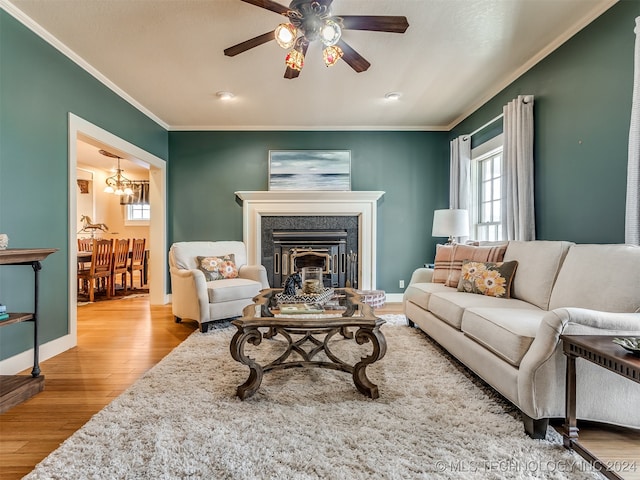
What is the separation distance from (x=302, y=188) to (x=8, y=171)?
3.22 m

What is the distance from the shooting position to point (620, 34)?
2.20m

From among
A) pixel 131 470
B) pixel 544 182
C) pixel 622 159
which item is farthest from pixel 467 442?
pixel 544 182

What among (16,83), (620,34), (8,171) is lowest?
(8,171)

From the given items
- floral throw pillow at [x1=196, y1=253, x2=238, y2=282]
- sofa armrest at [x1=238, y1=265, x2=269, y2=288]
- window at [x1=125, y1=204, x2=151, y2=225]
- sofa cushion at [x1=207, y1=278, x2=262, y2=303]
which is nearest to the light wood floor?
sofa cushion at [x1=207, y1=278, x2=262, y2=303]

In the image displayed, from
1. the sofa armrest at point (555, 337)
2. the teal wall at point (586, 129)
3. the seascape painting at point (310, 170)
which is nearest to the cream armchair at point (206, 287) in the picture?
the seascape painting at point (310, 170)

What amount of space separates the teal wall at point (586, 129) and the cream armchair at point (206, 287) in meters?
2.95

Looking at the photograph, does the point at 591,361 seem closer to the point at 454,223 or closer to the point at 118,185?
the point at 454,223

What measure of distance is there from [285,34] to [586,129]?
2.31 m

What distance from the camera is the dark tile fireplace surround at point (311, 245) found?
193 inches

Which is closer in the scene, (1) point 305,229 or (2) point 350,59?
(2) point 350,59

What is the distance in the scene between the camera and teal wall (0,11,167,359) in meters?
2.35

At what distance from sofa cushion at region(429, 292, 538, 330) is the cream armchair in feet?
6.37

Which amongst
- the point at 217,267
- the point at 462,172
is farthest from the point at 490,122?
the point at 217,267

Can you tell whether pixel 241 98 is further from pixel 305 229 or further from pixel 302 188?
pixel 305 229
